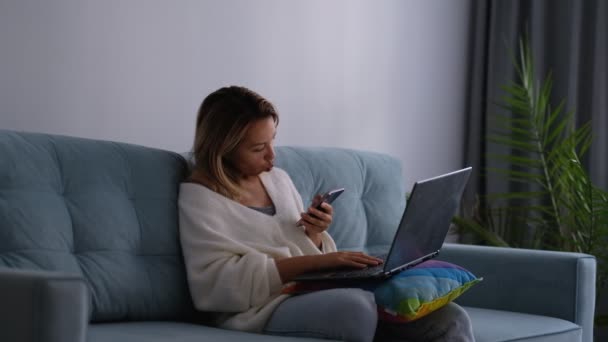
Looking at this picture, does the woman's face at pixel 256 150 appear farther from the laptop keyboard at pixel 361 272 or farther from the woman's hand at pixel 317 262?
the laptop keyboard at pixel 361 272

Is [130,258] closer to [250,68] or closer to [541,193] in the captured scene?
[250,68]

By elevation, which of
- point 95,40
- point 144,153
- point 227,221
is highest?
point 95,40

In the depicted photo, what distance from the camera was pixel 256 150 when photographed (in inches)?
94.6

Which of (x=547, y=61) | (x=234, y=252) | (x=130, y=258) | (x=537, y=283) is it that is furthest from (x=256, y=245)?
(x=547, y=61)

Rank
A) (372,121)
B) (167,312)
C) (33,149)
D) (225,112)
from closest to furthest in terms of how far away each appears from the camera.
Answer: (33,149) < (167,312) < (225,112) < (372,121)

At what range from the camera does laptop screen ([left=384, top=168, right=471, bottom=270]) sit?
6.53 feet

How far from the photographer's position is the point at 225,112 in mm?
2385

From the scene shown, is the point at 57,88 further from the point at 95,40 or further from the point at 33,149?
the point at 33,149

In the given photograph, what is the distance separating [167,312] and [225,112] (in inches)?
20.7

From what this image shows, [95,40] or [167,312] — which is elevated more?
[95,40]

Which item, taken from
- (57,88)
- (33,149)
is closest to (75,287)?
(33,149)

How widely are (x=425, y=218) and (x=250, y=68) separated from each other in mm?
1266

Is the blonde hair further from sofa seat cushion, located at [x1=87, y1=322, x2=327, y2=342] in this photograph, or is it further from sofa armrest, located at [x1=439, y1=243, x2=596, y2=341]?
sofa armrest, located at [x1=439, y1=243, x2=596, y2=341]

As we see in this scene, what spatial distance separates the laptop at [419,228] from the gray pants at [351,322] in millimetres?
73
